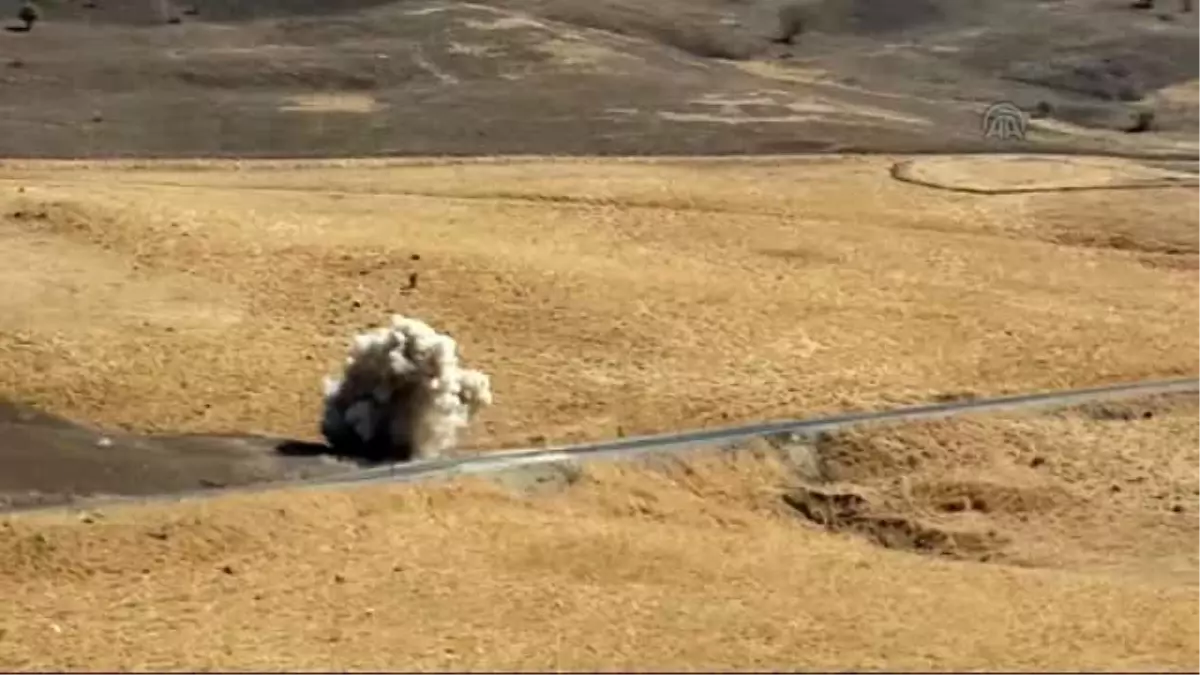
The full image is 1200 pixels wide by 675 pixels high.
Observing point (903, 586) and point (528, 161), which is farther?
point (528, 161)

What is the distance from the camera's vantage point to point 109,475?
19.5 meters

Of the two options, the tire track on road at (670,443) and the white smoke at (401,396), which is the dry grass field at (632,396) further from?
the white smoke at (401,396)

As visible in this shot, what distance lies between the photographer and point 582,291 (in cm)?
2711

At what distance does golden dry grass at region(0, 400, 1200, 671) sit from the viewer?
Result: 47.0ft

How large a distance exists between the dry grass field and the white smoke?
26.3 inches

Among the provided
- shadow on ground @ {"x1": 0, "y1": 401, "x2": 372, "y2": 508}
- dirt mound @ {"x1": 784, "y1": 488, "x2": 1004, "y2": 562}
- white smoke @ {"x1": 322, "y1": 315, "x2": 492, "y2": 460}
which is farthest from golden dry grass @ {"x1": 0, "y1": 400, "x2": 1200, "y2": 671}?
white smoke @ {"x1": 322, "y1": 315, "x2": 492, "y2": 460}

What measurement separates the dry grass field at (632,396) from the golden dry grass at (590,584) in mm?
45

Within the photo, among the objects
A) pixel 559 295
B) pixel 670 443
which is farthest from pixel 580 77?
pixel 670 443

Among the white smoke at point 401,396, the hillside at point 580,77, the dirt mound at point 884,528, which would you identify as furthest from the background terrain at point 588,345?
the white smoke at point 401,396

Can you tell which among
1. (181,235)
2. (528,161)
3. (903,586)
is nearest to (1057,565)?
(903,586)

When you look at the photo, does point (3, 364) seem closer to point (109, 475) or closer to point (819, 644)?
point (109, 475)

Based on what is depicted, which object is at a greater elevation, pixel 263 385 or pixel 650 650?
pixel 650 650

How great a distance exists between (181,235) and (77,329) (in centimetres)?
445

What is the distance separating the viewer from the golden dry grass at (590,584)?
47.0 feet
